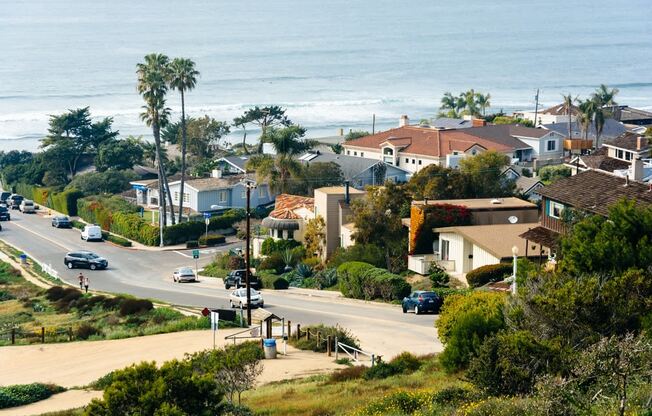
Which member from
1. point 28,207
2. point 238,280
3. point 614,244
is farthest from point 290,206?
point 614,244

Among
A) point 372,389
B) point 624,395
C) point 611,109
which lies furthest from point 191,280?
point 611,109

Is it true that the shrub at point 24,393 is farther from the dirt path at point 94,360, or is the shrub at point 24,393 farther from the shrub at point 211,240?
the shrub at point 211,240

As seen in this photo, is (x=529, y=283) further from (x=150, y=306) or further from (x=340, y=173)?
(x=340, y=173)

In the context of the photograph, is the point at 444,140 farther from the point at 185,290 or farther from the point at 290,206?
the point at 185,290

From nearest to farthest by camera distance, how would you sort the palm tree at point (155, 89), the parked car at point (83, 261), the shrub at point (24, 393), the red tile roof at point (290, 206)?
the shrub at point (24, 393), the parked car at point (83, 261), the red tile roof at point (290, 206), the palm tree at point (155, 89)

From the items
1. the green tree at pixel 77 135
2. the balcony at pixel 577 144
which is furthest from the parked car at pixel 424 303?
the green tree at pixel 77 135

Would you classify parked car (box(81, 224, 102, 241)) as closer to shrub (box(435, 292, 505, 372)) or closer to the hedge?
the hedge
